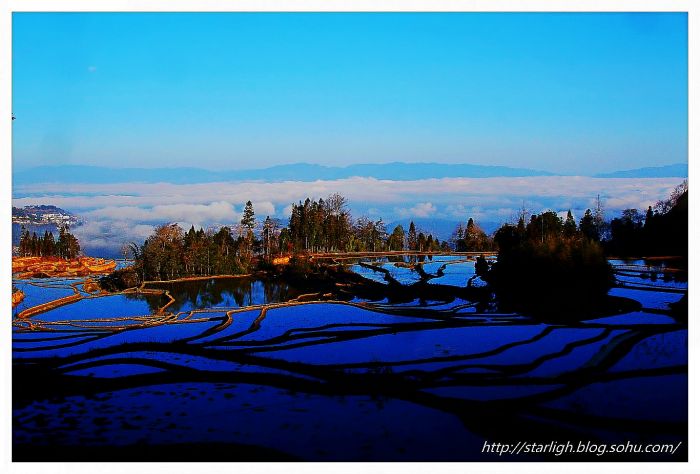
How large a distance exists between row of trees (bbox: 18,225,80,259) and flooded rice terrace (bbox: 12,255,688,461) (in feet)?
31.2

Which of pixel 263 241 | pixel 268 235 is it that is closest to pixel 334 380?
pixel 263 241

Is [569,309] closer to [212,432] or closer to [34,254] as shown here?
[212,432]

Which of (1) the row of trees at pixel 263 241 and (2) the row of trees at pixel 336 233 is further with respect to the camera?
(2) the row of trees at pixel 336 233

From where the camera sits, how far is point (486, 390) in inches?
336

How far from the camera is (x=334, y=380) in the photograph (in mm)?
9023

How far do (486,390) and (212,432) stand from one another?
11.6 ft

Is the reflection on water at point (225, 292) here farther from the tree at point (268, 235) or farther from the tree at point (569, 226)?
the tree at point (569, 226)

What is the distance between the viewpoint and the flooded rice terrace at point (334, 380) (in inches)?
277

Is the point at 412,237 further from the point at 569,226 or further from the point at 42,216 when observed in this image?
the point at 42,216

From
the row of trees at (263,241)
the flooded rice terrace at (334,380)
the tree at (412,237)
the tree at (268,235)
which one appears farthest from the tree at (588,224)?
the tree at (268,235)

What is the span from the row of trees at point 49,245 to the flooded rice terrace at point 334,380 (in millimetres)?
9518
